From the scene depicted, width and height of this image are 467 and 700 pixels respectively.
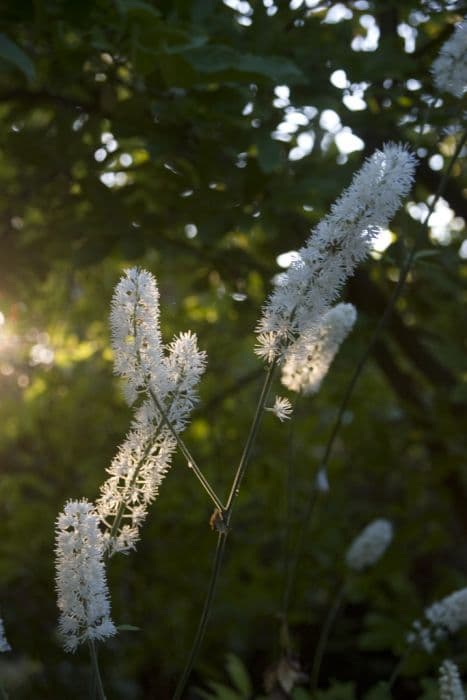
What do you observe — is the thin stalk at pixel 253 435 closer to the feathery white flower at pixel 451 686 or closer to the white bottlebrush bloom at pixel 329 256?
the white bottlebrush bloom at pixel 329 256

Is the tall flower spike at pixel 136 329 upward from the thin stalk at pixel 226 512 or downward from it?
upward

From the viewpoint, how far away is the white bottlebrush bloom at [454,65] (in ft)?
5.34

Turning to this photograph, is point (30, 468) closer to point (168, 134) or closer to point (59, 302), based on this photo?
point (59, 302)

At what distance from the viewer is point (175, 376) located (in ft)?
3.71

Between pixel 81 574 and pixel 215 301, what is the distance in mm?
2603

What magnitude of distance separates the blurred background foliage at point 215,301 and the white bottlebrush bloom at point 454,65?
0.14 metres

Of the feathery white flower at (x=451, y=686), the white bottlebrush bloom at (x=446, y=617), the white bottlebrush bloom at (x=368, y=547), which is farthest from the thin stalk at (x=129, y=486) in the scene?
the white bottlebrush bloom at (x=368, y=547)

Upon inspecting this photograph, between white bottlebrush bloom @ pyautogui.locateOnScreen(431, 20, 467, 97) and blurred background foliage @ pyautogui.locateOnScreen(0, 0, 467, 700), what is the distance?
137 mm

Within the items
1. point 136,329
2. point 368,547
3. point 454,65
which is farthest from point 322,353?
point 368,547

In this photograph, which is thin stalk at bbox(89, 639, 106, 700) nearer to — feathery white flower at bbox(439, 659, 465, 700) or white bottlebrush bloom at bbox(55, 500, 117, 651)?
white bottlebrush bloom at bbox(55, 500, 117, 651)

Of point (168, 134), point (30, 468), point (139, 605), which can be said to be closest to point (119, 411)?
point (30, 468)

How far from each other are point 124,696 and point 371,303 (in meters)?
2.47

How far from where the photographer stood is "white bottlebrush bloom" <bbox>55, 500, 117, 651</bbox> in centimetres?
103

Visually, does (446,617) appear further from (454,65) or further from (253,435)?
(454,65)
